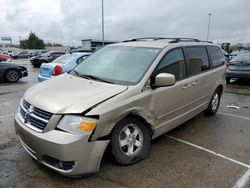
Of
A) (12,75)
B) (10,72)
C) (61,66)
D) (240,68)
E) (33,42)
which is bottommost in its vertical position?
(33,42)

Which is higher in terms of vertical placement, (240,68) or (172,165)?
(240,68)

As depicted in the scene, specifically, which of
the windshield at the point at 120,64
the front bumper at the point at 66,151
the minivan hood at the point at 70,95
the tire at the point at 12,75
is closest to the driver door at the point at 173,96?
the windshield at the point at 120,64

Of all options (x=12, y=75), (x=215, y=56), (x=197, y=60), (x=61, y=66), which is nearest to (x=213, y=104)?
(x=215, y=56)

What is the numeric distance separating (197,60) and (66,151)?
130 inches

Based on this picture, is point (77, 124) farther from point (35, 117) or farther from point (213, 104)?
point (213, 104)

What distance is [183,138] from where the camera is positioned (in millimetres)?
4824

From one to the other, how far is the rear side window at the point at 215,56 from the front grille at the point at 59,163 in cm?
408

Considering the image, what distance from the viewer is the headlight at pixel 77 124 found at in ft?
9.78

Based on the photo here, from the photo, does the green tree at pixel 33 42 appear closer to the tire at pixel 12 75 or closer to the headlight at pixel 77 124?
the tire at pixel 12 75

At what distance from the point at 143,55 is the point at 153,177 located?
190 centimetres

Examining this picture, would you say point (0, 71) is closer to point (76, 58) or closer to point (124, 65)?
point (76, 58)

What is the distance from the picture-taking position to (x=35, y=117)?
322cm

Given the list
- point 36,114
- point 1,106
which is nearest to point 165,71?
point 36,114

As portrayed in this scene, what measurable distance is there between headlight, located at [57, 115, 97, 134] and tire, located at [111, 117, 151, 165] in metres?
0.41
